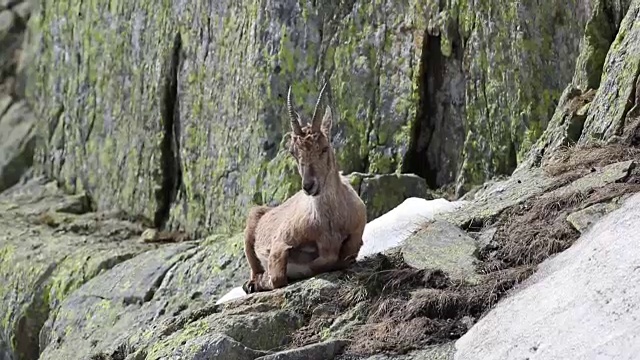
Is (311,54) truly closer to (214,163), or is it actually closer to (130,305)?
(214,163)

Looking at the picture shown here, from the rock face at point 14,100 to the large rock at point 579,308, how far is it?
15.9 meters

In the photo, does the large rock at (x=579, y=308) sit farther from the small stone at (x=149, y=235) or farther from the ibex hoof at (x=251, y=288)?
the small stone at (x=149, y=235)

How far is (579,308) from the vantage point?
21.9 ft

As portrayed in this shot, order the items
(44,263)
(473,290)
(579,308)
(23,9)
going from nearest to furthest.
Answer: (579,308), (473,290), (44,263), (23,9)

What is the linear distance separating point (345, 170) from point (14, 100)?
10686mm

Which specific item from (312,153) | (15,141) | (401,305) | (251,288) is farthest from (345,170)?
(15,141)

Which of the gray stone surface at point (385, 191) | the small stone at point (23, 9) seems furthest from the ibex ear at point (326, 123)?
the small stone at point (23, 9)

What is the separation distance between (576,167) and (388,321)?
8.88 ft

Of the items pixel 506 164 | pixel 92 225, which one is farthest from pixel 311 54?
pixel 92 225

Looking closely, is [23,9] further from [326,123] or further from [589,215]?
[589,215]

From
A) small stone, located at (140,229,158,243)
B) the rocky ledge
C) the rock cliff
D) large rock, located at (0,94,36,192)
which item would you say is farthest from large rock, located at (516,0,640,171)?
large rock, located at (0,94,36,192)

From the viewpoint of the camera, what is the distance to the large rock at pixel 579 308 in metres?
6.29

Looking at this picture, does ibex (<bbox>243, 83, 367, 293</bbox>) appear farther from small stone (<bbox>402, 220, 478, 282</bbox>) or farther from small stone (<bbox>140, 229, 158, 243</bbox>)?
small stone (<bbox>140, 229, 158, 243</bbox>)

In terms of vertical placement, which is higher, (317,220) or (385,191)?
(317,220)
